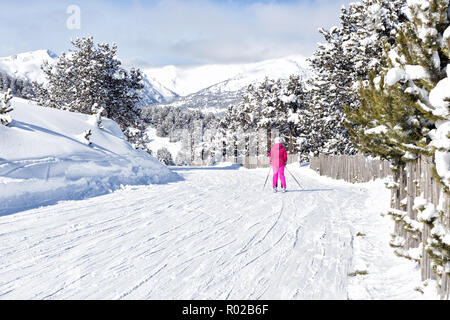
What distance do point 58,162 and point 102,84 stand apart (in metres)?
20.4

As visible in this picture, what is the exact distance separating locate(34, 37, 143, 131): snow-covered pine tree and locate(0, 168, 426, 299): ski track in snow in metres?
20.6

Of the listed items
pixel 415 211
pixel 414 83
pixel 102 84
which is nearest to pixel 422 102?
pixel 414 83

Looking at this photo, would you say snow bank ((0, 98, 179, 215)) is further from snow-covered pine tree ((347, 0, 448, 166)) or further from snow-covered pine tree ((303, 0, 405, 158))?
snow-covered pine tree ((303, 0, 405, 158))

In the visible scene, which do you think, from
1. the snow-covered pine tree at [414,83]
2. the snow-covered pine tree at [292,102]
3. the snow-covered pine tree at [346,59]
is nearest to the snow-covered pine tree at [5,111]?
the snow-covered pine tree at [414,83]

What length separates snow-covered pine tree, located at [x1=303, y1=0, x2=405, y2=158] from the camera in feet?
60.0

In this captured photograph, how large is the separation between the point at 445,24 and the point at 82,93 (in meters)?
26.6

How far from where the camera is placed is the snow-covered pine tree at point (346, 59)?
1830 cm

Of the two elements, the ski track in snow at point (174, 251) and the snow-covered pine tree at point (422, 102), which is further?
the ski track in snow at point (174, 251)

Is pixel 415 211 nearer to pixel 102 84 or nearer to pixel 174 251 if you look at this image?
pixel 174 251

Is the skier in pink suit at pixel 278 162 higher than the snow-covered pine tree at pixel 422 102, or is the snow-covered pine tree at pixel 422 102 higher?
the snow-covered pine tree at pixel 422 102

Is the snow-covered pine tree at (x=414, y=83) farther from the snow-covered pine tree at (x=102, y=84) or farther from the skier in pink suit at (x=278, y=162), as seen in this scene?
the snow-covered pine tree at (x=102, y=84)

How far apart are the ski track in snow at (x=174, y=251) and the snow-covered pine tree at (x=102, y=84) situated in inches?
811
